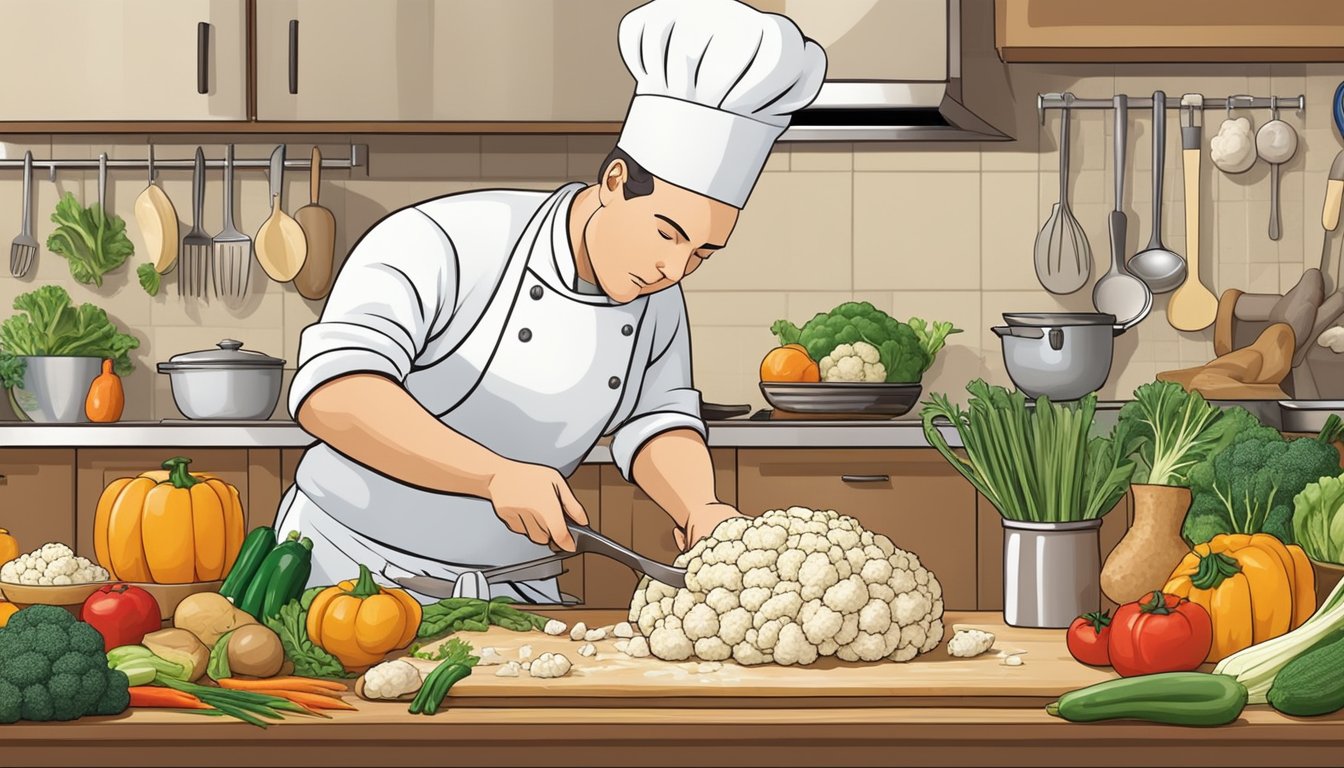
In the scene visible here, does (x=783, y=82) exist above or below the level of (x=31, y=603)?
above

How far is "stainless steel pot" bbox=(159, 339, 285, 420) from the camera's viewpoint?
3.13 m

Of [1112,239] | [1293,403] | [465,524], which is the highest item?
[1112,239]

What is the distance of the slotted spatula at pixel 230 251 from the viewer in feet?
11.7

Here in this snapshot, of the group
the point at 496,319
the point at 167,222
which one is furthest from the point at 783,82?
the point at 167,222

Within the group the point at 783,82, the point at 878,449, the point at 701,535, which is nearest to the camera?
the point at 701,535

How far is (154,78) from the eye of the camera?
3.24m

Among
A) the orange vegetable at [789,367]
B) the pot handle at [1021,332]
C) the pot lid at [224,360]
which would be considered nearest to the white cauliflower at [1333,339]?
the pot handle at [1021,332]

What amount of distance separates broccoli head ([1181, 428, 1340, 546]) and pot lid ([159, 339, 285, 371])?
2.25 m

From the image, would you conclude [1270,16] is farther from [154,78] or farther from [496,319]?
[154,78]

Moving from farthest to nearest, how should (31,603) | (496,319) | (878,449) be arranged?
(878,449) < (496,319) < (31,603)

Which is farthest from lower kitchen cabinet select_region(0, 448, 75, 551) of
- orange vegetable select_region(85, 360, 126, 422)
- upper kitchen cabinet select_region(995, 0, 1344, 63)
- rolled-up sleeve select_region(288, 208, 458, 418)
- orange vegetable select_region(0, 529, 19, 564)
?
upper kitchen cabinet select_region(995, 0, 1344, 63)

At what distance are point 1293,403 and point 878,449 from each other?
3.10ft

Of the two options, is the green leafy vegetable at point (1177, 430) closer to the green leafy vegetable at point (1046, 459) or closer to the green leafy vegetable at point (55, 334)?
the green leafy vegetable at point (1046, 459)

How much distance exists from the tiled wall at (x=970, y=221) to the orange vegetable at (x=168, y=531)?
2.01m
